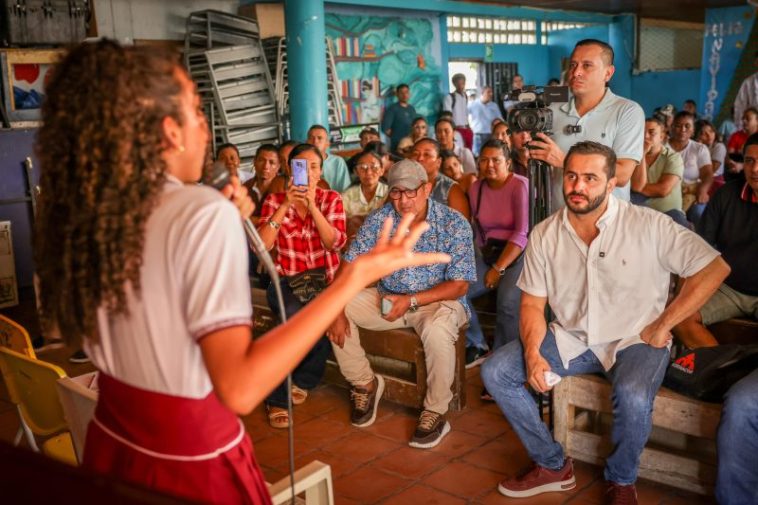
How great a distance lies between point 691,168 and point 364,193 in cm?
325

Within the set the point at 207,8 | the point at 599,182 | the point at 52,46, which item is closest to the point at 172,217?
the point at 599,182

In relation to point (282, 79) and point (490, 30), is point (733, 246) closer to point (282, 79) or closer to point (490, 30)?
point (282, 79)

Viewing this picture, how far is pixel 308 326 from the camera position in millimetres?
1149

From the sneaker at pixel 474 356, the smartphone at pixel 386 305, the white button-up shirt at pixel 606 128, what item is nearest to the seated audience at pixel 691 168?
the sneaker at pixel 474 356

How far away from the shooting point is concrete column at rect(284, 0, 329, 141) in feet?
23.3

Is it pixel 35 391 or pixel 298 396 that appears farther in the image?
pixel 298 396

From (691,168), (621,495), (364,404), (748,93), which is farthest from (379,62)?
(621,495)

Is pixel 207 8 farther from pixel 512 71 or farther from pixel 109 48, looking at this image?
pixel 109 48

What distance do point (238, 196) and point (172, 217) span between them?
Result: 10.6 inches

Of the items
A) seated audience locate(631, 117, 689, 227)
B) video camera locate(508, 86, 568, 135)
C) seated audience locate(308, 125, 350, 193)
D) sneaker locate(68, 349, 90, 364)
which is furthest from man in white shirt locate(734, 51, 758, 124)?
sneaker locate(68, 349, 90, 364)

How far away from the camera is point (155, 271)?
114cm

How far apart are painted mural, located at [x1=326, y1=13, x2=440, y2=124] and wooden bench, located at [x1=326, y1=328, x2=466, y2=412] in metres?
7.14

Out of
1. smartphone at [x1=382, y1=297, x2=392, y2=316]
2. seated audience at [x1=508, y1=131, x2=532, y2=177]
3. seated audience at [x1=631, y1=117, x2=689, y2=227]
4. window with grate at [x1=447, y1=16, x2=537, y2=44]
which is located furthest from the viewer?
window with grate at [x1=447, y1=16, x2=537, y2=44]

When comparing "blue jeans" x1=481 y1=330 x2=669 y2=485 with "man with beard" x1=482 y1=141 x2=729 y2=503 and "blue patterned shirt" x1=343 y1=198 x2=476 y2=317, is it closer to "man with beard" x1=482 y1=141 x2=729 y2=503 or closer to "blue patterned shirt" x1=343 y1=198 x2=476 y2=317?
"man with beard" x1=482 y1=141 x2=729 y2=503
